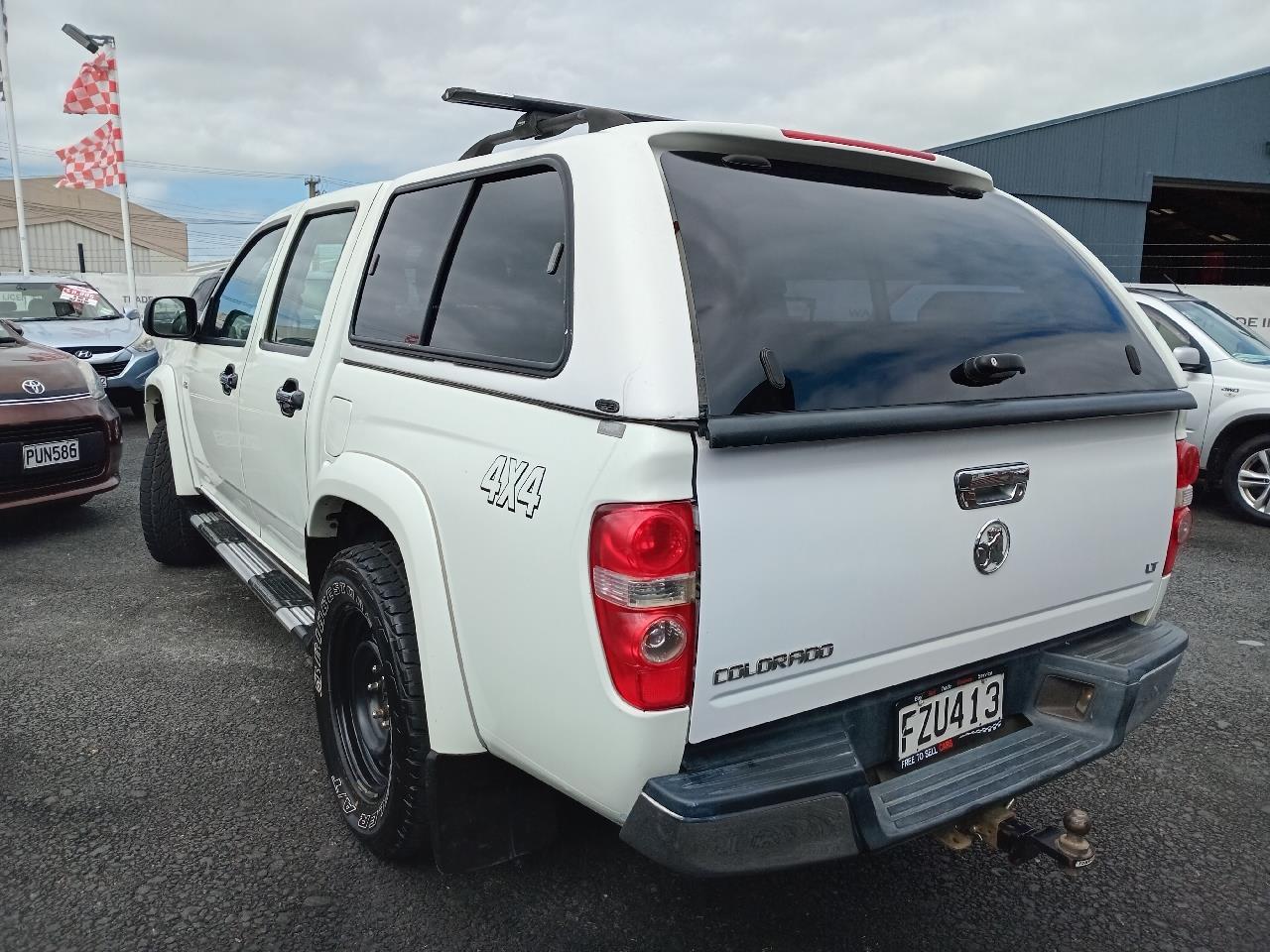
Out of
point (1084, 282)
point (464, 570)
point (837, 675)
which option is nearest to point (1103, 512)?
point (1084, 282)

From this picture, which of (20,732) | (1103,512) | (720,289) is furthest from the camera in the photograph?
(20,732)

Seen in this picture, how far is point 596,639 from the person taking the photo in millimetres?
1697

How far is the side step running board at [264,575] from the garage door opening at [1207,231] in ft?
71.2

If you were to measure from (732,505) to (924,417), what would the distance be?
19.4 inches

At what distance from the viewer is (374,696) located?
2613mm

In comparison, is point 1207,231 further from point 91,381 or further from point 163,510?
point 163,510

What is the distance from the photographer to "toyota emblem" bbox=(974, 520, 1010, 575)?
6.64 ft

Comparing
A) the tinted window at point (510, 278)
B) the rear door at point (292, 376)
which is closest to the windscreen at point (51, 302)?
the rear door at point (292, 376)

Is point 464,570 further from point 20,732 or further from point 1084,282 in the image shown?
point 20,732

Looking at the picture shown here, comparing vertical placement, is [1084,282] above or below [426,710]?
above

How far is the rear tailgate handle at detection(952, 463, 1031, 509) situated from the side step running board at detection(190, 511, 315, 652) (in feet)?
6.33

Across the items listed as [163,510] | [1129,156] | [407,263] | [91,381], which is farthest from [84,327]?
[1129,156]

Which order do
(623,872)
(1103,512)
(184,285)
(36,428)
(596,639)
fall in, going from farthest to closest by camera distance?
1. (184,285)
2. (36,428)
3. (623,872)
4. (1103,512)
5. (596,639)

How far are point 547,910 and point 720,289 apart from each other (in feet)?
5.16
